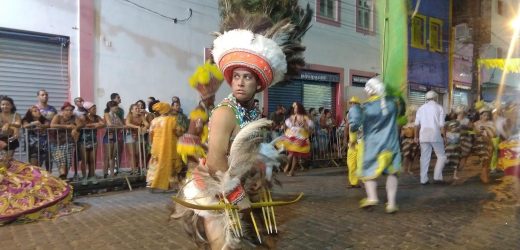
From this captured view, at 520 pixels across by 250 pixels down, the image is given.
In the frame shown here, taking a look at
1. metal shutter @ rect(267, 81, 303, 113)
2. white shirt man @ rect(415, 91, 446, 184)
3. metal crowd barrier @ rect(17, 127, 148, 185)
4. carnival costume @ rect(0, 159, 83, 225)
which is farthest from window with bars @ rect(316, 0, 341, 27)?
carnival costume @ rect(0, 159, 83, 225)

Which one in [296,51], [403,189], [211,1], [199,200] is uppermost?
[211,1]

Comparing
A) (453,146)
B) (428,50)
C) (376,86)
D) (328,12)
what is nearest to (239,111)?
(376,86)

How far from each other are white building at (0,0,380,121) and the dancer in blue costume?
136 inches

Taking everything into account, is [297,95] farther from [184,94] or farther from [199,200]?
[199,200]

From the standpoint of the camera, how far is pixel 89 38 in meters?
10.9

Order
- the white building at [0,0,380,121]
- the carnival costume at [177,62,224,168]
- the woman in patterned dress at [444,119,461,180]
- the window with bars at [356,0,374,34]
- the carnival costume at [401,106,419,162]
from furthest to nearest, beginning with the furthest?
1. the window with bars at [356,0,374,34]
2. the carnival costume at [401,106,419,162]
3. the white building at [0,0,380,121]
4. the woman in patterned dress at [444,119,461,180]
5. the carnival costume at [177,62,224,168]

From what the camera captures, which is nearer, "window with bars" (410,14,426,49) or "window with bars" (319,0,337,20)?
"window with bars" (319,0,337,20)

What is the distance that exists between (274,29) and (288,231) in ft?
10.4

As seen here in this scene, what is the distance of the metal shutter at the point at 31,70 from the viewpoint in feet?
32.6

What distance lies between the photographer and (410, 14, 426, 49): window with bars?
22.6m

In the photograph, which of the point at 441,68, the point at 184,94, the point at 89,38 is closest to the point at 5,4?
the point at 89,38

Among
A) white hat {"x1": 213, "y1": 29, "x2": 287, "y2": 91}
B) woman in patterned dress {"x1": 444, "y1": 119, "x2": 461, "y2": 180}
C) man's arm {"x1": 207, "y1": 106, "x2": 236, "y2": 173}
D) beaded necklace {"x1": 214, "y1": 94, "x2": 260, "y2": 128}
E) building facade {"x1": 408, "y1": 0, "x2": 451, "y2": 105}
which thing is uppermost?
building facade {"x1": 408, "y1": 0, "x2": 451, "y2": 105}

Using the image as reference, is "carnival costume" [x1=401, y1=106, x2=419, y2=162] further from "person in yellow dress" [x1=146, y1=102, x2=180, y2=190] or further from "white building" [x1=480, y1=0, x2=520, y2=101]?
"white building" [x1=480, y1=0, x2=520, y2=101]

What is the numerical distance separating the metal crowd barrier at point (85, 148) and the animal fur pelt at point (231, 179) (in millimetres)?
6403
